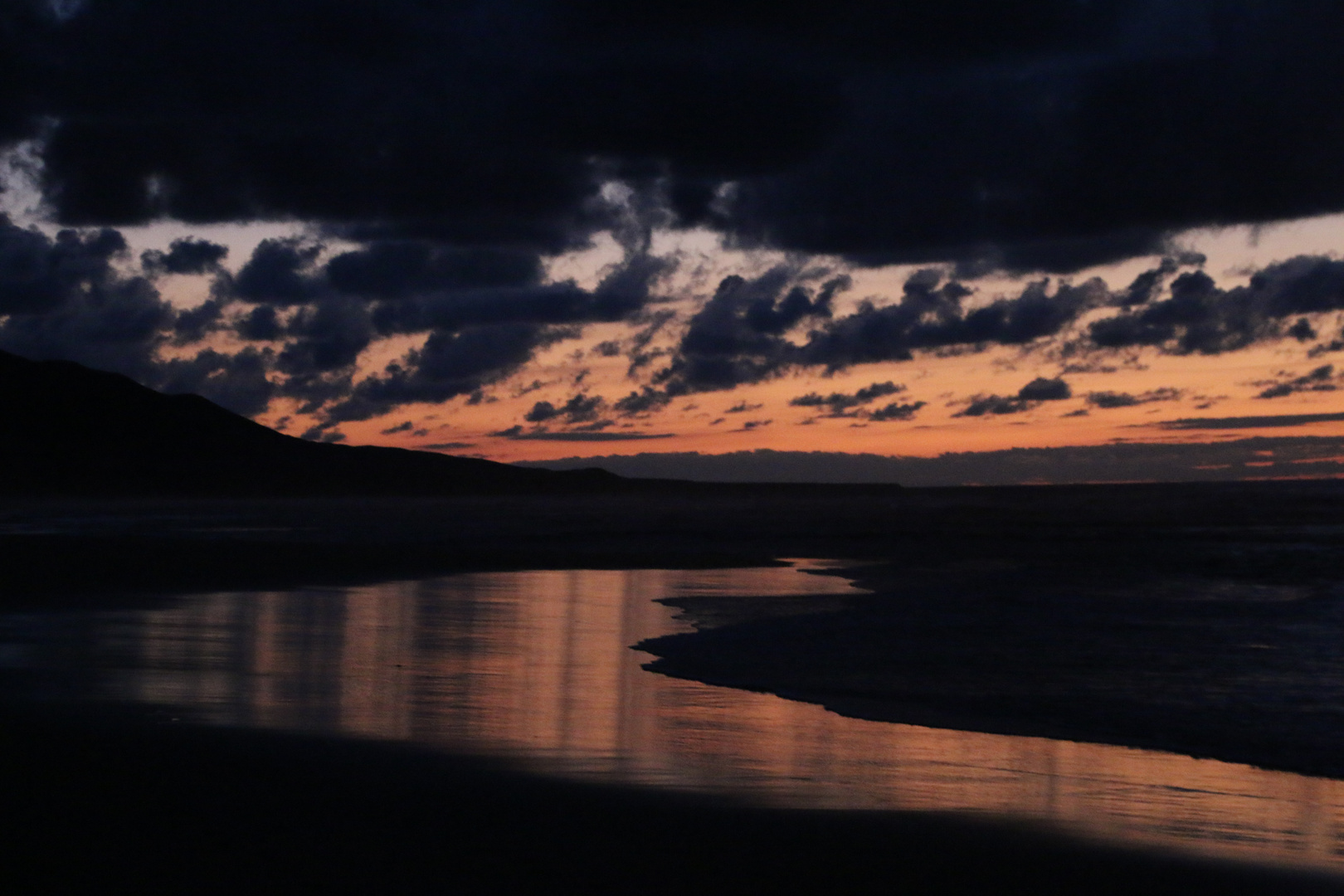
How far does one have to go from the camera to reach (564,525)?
61.5 metres

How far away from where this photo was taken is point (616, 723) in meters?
10.4

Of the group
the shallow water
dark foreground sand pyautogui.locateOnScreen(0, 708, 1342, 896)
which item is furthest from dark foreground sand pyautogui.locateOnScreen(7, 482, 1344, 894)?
the shallow water

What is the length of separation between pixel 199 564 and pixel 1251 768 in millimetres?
25884

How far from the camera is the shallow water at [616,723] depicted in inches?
320

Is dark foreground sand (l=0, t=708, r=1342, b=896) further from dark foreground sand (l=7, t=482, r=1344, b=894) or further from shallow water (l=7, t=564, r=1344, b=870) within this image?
shallow water (l=7, t=564, r=1344, b=870)

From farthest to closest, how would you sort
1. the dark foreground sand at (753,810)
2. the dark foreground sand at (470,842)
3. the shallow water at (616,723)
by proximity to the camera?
the shallow water at (616,723), the dark foreground sand at (753,810), the dark foreground sand at (470,842)

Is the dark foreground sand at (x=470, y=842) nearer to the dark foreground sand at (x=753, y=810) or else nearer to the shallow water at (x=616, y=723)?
the dark foreground sand at (x=753, y=810)

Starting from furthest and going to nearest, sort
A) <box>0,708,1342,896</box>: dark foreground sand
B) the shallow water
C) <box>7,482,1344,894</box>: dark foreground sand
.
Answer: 1. the shallow water
2. <box>7,482,1344,894</box>: dark foreground sand
3. <box>0,708,1342,896</box>: dark foreground sand

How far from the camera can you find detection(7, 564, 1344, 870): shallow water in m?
8.14

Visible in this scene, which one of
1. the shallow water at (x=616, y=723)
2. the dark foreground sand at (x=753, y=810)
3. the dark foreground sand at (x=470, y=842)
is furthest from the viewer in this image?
the shallow water at (x=616, y=723)

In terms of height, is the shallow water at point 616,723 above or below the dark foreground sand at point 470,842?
above

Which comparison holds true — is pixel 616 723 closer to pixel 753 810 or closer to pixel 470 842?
pixel 753 810

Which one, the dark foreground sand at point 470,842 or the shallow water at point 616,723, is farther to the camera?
the shallow water at point 616,723

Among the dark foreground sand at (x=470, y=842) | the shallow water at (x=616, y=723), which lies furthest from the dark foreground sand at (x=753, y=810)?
the shallow water at (x=616, y=723)
